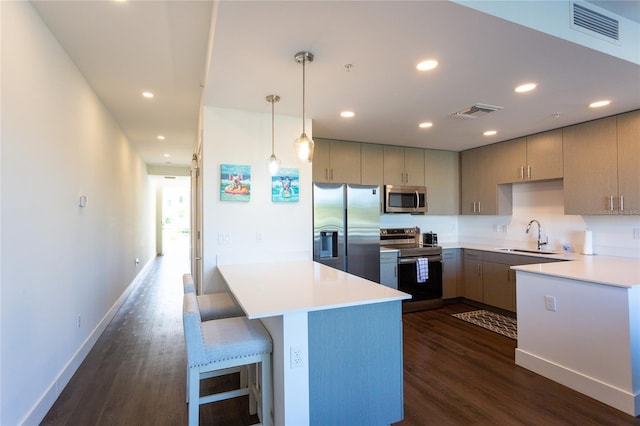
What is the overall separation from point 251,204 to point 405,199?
8.30 feet

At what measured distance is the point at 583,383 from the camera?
2463 mm

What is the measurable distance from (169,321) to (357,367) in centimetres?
319

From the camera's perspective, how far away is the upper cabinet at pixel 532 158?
390 cm

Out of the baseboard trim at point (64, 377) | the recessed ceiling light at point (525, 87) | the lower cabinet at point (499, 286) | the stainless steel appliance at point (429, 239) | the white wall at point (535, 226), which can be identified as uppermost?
the recessed ceiling light at point (525, 87)

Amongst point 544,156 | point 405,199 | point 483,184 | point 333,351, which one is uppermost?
point 544,156

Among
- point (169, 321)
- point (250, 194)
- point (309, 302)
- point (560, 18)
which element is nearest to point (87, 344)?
point (169, 321)

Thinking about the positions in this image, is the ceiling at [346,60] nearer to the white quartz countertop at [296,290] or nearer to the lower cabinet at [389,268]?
the white quartz countertop at [296,290]

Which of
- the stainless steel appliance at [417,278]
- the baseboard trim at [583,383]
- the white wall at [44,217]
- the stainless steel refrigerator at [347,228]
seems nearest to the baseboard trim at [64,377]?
the white wall at [44,217]

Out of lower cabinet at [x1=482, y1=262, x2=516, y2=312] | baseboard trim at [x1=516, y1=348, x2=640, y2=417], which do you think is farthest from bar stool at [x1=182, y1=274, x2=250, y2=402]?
lower cabinet at [x1=482, y1=262, x2=516, y2=312]

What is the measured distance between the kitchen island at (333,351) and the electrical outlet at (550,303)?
62.8 inches

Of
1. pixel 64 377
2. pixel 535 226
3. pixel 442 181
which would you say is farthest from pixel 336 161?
pixel 64 377

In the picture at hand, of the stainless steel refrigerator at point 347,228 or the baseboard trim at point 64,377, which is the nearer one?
the baseboard trim at point 64,377

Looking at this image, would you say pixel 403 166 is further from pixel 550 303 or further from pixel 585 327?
pixel 585 327

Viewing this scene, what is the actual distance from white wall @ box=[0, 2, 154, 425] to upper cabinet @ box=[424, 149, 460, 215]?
4377mm
